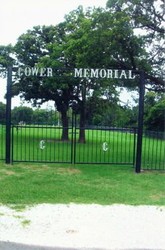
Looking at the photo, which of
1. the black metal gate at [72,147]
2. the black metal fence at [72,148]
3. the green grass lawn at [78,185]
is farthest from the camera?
the black metal fence at [72,148]

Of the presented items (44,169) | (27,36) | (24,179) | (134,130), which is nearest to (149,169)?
(134,130)

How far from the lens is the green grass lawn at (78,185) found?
22.1 feet

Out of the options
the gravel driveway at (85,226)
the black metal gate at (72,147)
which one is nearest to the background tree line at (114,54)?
the black metal gate at (72,147)

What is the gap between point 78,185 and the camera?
26.2 ft

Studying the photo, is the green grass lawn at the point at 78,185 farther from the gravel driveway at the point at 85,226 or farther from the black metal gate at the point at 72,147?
the black metal gate at the point at 72,147

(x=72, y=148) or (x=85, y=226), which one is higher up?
(x=72, y=148)

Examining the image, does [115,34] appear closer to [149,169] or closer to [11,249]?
[149,169]

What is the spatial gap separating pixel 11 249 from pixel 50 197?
2545 mm

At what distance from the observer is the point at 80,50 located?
43.9ft

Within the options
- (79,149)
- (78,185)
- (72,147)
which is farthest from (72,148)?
(79,149)

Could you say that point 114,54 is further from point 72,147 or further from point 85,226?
point 85,226

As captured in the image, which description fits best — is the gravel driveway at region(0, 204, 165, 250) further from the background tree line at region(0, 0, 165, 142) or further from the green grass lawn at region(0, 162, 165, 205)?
the background tree line at region(0, 0, 165, 142)

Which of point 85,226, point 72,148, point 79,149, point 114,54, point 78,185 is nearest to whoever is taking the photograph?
point 85,226

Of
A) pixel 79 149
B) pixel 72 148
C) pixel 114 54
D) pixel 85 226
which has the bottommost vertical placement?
pixel 85 226
